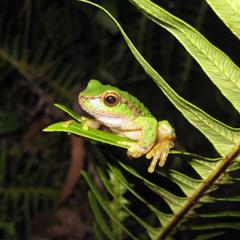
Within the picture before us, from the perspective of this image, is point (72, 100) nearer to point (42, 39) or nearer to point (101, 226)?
point (42, 39)

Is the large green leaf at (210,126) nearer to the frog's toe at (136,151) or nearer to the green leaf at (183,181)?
the green leaf at (183,181)

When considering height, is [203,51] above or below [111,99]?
above

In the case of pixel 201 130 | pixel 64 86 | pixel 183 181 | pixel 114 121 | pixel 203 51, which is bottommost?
pixel 64 86

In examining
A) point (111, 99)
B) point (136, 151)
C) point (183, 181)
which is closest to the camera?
point (183, 181)

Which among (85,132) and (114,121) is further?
(114,121)

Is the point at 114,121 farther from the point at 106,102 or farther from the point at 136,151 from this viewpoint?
the point at 136,151

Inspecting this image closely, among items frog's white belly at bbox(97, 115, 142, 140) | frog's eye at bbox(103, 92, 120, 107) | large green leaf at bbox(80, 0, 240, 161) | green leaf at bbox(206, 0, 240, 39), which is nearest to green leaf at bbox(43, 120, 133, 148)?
large green leaf at bbox(80, 0, 240, 161)

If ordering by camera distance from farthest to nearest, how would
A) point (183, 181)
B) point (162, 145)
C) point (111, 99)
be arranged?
point (111, 99)
point (162, 145)
point (183, 181)

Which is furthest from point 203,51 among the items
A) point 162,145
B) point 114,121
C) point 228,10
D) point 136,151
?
point 114,121
